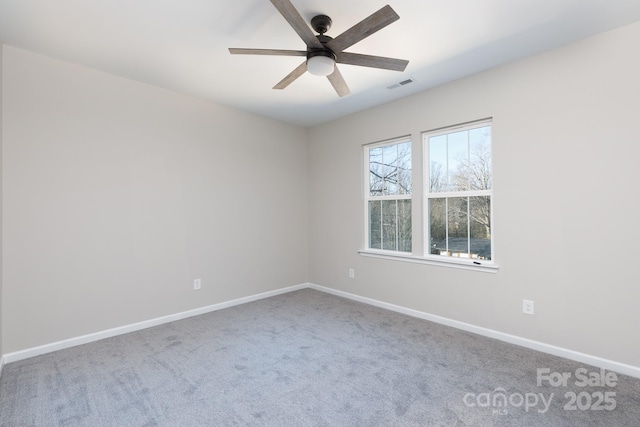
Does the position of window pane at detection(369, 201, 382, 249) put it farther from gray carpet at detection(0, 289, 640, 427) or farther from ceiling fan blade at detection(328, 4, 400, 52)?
ceiling fan blade at detection(328, 4, 400, 52)

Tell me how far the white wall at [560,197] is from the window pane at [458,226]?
0.81 ft

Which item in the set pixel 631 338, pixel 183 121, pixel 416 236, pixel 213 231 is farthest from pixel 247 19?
pixel 631 338

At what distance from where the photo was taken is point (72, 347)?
2742mm

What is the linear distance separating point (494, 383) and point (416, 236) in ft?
5.54

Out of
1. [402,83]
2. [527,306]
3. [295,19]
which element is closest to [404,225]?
[527,306]

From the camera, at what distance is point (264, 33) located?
233 centimetres

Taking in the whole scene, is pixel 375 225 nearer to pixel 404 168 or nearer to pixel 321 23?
pixel 404 168

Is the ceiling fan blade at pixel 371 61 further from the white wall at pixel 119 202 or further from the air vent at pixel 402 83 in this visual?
the white wall at pixel 119 202

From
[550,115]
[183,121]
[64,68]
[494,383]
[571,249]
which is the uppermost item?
[64,68]

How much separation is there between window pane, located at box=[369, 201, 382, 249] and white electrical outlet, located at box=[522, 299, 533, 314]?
173 centimetres

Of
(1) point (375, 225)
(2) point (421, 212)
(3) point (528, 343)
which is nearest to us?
(3) point (528, 343)

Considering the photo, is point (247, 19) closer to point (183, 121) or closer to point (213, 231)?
point (183, 121)

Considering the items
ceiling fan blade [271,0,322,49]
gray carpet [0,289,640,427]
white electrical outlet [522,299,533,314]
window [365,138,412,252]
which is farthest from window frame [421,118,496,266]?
ceiling fan blade [271,0,322,49]

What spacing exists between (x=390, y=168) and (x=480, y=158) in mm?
1120
